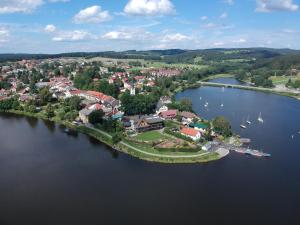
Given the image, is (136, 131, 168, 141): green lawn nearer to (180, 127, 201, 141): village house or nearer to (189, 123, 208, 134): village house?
(180, 127, 201, 141): village house

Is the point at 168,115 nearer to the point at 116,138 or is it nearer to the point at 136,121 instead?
the point at 136,121

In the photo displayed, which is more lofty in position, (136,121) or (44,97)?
(44,97)

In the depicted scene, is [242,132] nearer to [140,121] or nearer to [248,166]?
[248,166]

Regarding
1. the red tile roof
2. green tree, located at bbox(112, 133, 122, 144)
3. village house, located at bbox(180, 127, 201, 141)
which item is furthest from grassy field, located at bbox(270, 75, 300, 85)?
green tree, located at bbox(112, 133, 122, 144)

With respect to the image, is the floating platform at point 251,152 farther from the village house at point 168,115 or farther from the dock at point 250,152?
the village house at point 168,115

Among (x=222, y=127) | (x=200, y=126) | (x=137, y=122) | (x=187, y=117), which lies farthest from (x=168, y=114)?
(x=222, y=127)

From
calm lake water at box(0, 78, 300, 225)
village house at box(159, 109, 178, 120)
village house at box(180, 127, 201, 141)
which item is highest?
village house at box(159, 109, 178, 120)

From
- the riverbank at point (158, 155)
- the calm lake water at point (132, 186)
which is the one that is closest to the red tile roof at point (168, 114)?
the riverbank at point (158, 155)

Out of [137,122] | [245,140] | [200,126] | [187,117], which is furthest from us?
[187,117]
